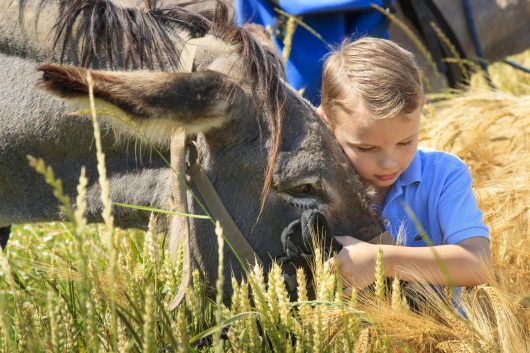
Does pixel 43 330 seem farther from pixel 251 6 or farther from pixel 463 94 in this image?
pixel 463 94

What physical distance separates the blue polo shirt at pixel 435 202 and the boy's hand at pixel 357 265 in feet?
0.94

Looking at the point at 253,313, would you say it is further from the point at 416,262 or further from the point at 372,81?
the point at 372,81

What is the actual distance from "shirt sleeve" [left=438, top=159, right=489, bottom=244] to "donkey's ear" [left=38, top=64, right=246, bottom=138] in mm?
902

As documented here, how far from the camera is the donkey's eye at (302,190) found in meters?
2.47

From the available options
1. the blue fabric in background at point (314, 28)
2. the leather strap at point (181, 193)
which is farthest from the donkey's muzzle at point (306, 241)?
the blue fabric in background at point (314, 28)

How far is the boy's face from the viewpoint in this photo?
259 cm

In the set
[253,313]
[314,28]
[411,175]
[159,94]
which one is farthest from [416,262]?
[314,28]

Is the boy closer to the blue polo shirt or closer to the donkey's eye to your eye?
the blue polo shirt

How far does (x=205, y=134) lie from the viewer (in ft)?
8.14

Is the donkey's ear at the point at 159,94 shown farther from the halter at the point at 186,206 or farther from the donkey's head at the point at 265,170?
the halter at the point at 186,206

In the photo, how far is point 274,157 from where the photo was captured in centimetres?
241

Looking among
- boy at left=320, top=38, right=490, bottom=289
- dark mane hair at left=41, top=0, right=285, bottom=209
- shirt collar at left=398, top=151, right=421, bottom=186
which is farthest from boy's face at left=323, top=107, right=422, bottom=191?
dark mane hair at left=41, top=0, right=285, bottom=209

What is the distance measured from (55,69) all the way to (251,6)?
2.86 meters

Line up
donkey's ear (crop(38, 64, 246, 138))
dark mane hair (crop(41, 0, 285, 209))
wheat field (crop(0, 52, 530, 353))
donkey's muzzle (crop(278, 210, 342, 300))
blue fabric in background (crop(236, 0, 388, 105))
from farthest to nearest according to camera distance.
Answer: blue fabric in background (crop(236, 0, 388, 105))
dark mane hair (crop(41, 0, 285, 209))
donkey's muzzle (crop(278, 210, 342, 300))
donkey's ear (crop(38, 64, 246, 138))
wheat field (crop(0, 52, 530, 353))
